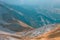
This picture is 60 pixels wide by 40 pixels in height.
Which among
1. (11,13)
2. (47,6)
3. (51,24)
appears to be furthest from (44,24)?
(11,13)

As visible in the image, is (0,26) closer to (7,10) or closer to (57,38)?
(7,10)

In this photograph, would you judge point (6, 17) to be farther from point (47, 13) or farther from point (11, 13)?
point (47, 13)

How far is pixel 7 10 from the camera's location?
2467 millimetres

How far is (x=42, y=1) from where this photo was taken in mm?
2426

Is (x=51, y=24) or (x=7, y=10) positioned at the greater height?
(x=7, y=10)

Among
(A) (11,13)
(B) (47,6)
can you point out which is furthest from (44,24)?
(A) (11,13)

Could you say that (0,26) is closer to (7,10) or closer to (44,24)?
(7,10)

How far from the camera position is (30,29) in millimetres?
2449

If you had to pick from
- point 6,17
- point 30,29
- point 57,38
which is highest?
point 6,17

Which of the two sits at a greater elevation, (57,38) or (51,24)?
(51,24)

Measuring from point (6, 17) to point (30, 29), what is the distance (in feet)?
1.17

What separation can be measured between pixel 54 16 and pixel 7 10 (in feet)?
2.06

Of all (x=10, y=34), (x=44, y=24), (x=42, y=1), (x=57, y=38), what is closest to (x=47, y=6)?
(x=42, y=1)

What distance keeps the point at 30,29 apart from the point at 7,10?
40 centimetres
